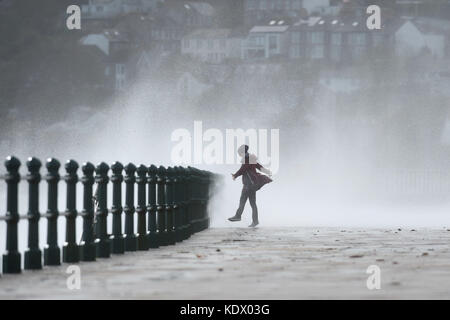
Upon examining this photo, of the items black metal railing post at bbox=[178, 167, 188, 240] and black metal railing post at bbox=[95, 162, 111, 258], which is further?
black metal railing post at bbox=[178, 167, 188, 240]

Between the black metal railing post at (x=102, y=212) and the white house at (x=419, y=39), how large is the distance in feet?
582

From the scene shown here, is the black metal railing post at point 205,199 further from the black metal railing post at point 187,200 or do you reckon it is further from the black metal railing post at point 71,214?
the black metal railing post at point 71,214

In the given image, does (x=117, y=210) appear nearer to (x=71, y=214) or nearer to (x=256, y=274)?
(x=71, y=214)

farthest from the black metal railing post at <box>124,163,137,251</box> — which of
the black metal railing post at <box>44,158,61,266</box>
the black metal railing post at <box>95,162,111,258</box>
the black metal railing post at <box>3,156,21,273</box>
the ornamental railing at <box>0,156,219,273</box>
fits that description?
the black metal railing post at <box>3,156,21,273</box>

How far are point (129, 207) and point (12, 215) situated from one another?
4.71 metres

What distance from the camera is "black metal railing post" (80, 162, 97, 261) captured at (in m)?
15.4

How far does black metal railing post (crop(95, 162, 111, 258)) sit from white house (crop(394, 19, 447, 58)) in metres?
177

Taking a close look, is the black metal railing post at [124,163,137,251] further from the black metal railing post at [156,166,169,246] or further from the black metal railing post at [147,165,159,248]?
the black metal railing post at [156,166,169,246]

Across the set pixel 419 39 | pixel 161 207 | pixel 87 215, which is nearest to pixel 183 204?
pixel 161 207

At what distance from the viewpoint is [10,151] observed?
534 feet

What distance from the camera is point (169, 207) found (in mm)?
21266

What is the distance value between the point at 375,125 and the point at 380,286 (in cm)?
15825
